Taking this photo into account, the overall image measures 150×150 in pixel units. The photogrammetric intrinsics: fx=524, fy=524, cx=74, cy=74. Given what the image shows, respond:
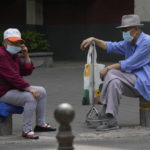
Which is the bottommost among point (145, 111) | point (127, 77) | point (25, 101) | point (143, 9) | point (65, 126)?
point (145, 111)

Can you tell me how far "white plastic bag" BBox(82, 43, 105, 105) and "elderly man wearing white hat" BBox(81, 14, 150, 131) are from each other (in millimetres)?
225

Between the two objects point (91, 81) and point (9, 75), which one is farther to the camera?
point (91, 81)

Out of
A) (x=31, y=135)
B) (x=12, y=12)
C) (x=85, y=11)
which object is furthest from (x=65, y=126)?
(x=12, y=12)

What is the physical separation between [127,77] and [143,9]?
13.7 m

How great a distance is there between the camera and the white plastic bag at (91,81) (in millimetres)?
7246

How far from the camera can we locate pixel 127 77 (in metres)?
6.95

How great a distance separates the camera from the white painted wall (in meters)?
20.2

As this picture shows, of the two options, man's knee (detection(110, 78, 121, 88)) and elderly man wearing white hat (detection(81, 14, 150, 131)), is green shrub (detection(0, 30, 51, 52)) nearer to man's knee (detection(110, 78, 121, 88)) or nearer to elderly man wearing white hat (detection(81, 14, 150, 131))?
elderly man wearing white hat (detection(81, 14, 150, 131))

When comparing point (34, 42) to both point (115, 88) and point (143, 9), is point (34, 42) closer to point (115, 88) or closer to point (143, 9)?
point (143, 9)

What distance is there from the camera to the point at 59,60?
22.7 meters

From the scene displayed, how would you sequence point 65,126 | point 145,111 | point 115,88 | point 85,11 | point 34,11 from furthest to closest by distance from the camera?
point 34,11, point 85,11, point 145,111, point 115,88, point 65,126

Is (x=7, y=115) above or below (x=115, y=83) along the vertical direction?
below

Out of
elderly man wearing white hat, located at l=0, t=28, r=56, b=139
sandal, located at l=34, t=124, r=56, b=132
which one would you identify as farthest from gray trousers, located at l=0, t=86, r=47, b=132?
sandal, located at l=34, t=124, r=56, b=132

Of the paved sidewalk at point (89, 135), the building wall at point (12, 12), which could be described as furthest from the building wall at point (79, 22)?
the paved sidewalk at point (89, 135)
